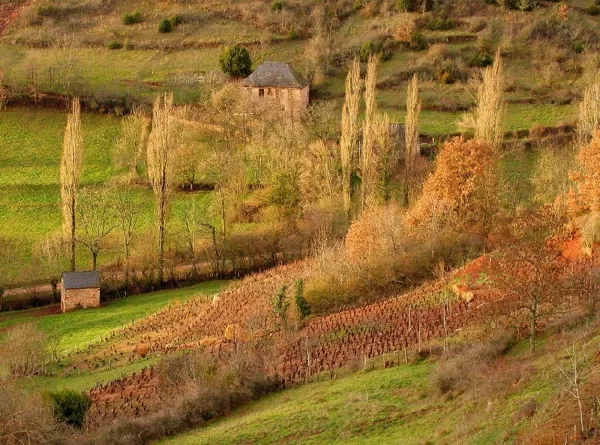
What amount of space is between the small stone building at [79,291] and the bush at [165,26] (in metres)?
42.6

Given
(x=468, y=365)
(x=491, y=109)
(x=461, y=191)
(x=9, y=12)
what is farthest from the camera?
(x=9, y=12)

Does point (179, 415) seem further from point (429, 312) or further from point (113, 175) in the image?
point (113, 175)

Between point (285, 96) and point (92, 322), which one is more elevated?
point (285, 96)

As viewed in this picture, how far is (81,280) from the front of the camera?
5519 centimetres

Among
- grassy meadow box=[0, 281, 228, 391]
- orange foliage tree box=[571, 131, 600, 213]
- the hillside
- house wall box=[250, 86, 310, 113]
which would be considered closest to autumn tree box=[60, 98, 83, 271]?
the hillside

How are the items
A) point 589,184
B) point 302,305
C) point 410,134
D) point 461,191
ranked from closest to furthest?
1. point 589,184
2. point 302,305
3. point 461,191
4. point 410,134

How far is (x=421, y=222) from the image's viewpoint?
49.5 metres

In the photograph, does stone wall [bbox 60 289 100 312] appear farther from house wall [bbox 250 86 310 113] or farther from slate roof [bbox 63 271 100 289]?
house wall [bbox 250 86 310 113]

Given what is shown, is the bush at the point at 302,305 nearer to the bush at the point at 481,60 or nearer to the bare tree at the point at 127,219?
the bare tree at the point at 127,219

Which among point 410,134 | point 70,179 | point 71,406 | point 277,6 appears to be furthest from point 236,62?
point 71,406

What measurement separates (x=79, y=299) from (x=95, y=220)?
25.9ft

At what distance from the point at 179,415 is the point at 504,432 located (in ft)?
39.9

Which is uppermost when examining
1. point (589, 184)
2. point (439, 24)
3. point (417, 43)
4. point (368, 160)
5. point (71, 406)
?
point (439, 24)

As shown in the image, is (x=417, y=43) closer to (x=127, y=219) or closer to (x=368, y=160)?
(x=368, y=160)
